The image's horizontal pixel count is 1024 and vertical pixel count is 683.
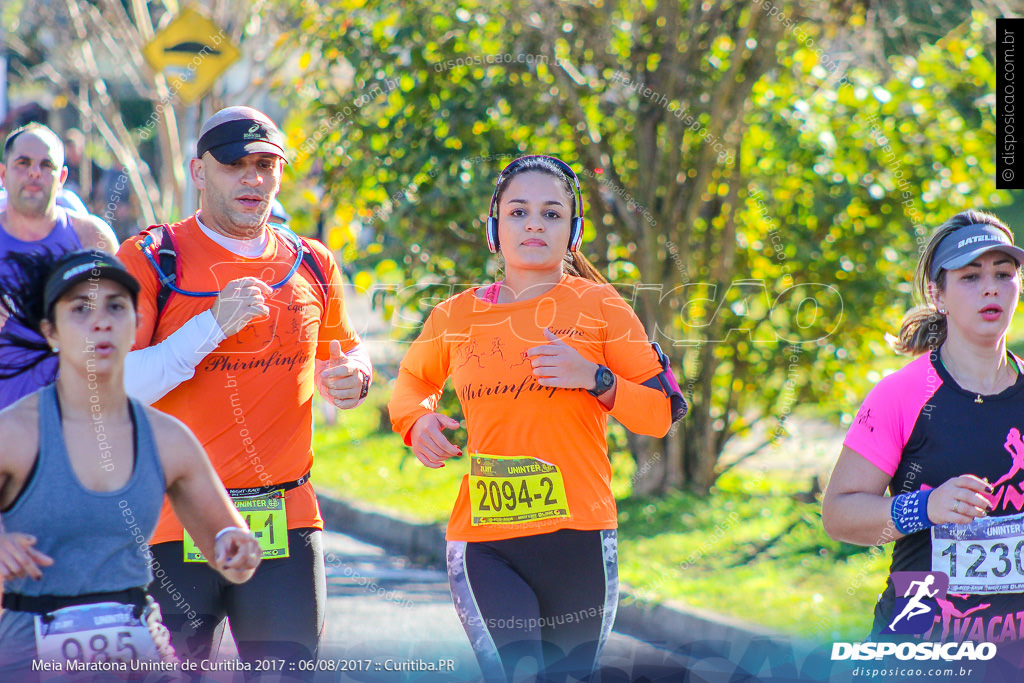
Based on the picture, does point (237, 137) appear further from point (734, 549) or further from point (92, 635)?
point (734, 549)

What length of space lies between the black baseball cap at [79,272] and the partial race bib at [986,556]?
6.84ft

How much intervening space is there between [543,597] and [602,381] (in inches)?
24.1

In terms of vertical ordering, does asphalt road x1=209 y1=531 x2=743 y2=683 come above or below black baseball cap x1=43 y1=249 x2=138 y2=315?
below

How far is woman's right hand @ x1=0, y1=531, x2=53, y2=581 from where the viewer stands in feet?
7.55

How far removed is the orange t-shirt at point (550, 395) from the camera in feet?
10.3

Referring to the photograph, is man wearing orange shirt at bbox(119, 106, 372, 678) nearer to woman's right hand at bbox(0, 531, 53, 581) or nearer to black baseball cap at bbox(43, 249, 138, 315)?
black baseball cap at bbox(43, 249, 138, 315)

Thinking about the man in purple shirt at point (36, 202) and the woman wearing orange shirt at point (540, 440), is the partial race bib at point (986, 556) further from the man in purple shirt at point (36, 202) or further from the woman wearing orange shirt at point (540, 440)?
the man in purple shirt at point (36, 202)

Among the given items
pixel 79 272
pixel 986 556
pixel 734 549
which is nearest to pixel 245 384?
pixel 79 272

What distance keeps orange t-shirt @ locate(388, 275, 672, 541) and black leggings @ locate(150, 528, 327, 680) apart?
43 cm

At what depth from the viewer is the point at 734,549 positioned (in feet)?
21.1

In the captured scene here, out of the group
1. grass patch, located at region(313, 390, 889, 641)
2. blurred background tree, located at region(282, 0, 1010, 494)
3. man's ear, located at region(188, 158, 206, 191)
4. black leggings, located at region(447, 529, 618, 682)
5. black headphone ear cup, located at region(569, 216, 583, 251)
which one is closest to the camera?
black leggings, located at region(447, 529, 618, 682)

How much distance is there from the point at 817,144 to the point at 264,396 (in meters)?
4.71

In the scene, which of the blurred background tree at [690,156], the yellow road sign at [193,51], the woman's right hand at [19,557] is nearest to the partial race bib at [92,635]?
the woman's right hand at [19,557]

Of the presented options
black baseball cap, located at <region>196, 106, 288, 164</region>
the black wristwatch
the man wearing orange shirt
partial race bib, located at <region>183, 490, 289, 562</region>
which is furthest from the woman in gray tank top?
the black wristwatch
